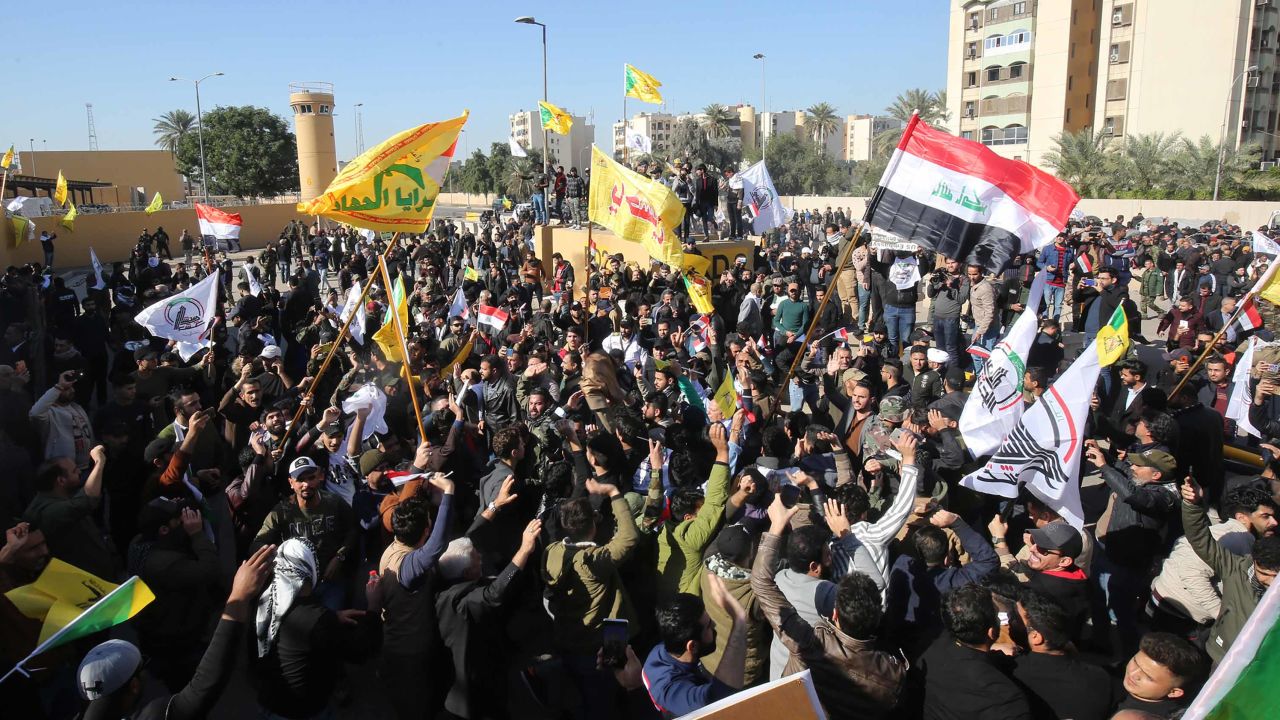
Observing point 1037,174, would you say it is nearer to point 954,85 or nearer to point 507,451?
point 507,451

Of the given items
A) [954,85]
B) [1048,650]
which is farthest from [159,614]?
[954,85]

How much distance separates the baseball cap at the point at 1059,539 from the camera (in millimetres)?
3959

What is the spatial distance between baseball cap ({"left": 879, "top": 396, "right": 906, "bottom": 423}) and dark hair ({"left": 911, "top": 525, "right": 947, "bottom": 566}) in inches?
60.1

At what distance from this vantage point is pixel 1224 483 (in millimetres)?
6051

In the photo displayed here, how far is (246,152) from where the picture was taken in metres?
55.6

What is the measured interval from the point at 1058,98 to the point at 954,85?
327 inches

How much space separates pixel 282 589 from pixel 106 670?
0.69 meters

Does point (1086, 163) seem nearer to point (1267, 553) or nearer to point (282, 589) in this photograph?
point (1267, 553)

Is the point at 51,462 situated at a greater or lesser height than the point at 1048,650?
greater

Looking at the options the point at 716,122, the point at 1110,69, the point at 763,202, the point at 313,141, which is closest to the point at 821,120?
the point at 716,122

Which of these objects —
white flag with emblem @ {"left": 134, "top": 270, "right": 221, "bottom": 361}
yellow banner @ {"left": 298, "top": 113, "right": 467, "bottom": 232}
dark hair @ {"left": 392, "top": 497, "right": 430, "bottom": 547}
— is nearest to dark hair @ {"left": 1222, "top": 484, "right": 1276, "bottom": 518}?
dark hair @ {"left": 392, "top": 497, "right": 430, "bottom": 547}

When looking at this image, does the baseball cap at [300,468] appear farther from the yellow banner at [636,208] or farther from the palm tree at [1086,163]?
the palm tree at [1086,163]

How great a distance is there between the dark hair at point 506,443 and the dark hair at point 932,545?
2.36m

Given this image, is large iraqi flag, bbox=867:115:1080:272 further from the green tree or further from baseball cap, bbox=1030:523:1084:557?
the green tree
